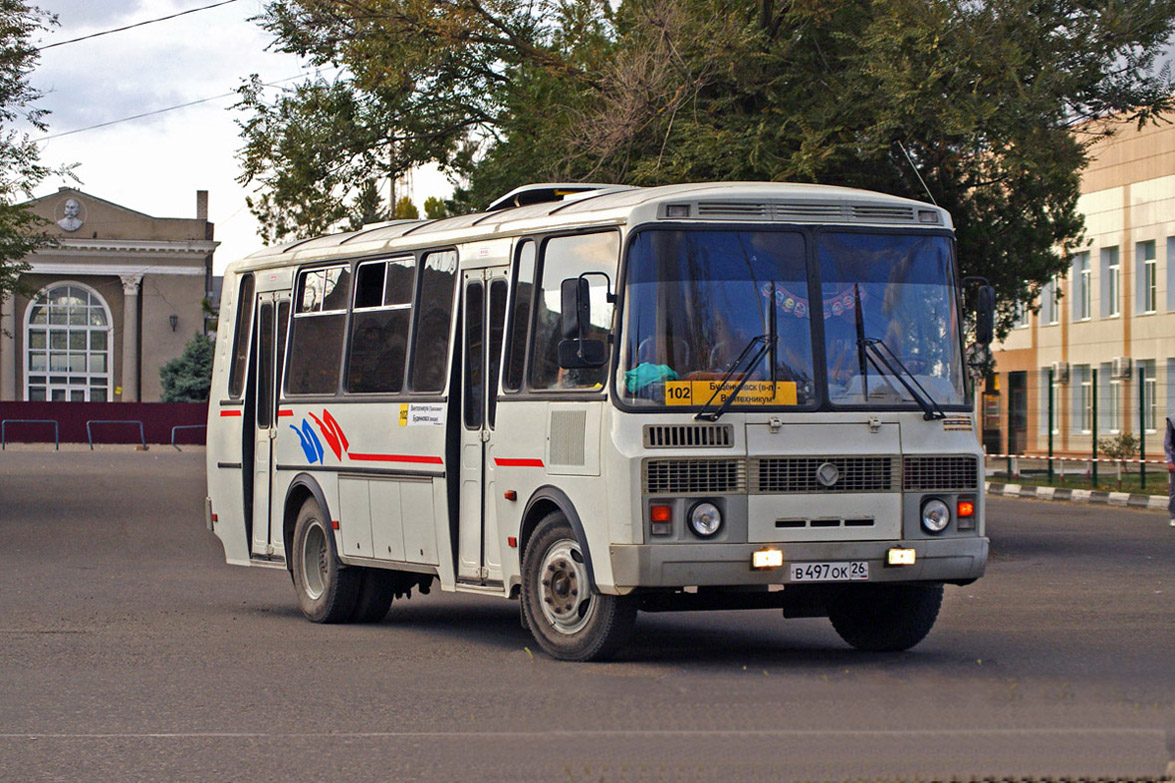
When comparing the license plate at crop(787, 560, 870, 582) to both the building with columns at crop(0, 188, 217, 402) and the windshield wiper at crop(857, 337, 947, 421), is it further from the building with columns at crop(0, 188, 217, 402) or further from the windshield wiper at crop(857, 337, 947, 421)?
the building with columns at crop(0, 188, 217, 402)

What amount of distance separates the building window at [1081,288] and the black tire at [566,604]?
4431cm

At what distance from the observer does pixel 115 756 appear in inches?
303

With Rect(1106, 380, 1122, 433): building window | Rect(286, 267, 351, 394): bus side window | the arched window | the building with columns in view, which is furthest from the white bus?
the arched window

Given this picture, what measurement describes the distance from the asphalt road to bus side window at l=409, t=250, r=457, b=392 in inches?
71.1

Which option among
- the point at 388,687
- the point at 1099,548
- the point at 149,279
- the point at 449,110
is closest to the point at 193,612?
the point at 388,687

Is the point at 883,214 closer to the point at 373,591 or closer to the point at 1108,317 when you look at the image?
the point at 373,591

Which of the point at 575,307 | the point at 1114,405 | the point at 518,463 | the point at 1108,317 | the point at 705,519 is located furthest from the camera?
the point at 1108,317

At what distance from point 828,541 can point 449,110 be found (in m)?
17.4

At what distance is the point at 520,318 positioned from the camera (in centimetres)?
1145

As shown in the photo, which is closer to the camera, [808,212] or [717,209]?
[717,209]

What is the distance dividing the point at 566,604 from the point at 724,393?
1.61 m

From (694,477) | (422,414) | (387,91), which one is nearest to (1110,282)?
(387,91)

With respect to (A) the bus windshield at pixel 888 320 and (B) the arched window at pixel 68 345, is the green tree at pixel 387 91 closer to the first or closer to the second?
(A) the bus windshield at pixel 888 320

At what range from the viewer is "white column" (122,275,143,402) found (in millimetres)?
75438
